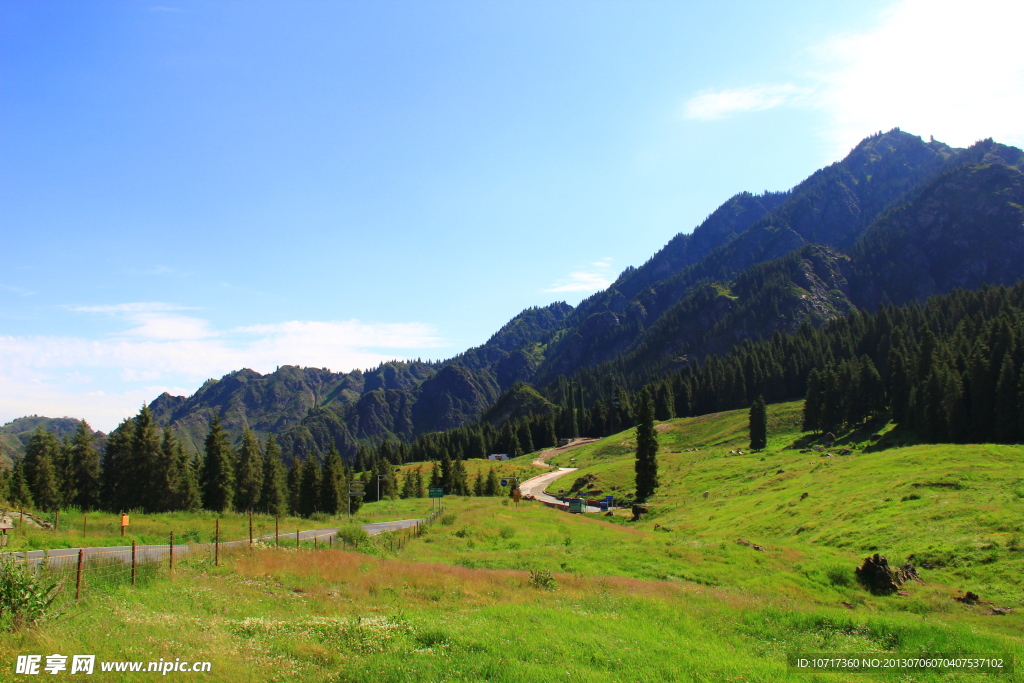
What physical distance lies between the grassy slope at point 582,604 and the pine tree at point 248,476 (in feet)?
199

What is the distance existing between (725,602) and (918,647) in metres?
8.14

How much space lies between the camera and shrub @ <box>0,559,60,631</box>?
12.4 m

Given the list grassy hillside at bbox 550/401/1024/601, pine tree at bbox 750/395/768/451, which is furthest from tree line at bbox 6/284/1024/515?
grassy hillside at bbox 550/401/1024/601

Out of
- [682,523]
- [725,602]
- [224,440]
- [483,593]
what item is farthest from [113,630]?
[224,440]

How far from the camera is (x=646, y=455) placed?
9494 cm

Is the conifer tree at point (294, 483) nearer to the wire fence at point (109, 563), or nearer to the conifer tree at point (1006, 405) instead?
the wire fence at point (109, 563)

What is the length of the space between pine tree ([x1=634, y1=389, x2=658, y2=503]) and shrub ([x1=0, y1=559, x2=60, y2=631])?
87787mm

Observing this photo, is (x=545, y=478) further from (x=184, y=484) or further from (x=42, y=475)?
(x=42, y=475)

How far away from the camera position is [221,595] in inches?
760

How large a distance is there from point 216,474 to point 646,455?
69176 millimetres

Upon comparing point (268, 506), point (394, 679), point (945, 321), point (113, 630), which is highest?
point (945, 321)

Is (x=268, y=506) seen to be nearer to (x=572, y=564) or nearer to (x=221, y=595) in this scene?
(x=572, y=564)

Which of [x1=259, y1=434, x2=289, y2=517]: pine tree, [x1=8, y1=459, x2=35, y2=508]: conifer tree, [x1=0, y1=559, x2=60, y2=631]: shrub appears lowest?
[x1=259, y1=434, x2=289, y2=517]: pine tree

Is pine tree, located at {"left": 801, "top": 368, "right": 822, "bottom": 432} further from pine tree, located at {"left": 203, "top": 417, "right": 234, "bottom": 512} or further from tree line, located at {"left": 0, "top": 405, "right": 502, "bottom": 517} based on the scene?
pine tree, located at {"left": 203, "top": 417, "right": 234, "bottom": 512}
